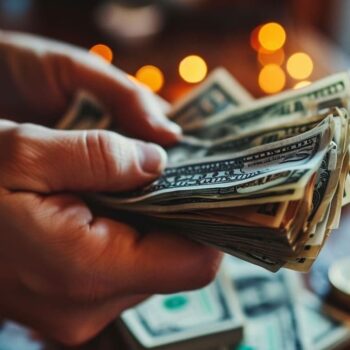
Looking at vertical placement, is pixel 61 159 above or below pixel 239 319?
above

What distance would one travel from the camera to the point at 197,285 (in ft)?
2.30

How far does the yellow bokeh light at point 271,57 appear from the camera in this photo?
1.27m

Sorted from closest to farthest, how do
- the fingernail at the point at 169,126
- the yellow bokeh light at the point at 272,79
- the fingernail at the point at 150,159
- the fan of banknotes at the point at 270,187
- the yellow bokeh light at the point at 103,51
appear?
the fan of banknotes at the point at 270,187 → the fingernail at the point at 150,159 → the fingernail at the point at 169,126 → the yellow bokeh light at the point at 272,79 → the yellow bokeh light at the point at 103,51

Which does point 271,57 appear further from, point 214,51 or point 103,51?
point 103,51

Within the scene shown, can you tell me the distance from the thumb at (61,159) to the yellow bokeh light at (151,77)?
530 mm

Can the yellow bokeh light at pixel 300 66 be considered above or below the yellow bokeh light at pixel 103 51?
above

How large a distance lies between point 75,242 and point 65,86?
37 cm

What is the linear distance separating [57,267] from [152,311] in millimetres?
174

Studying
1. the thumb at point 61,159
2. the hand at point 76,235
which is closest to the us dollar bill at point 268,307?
the hand at point 76,235

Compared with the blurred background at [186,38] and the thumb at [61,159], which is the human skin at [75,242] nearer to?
the thumb at [61,159]

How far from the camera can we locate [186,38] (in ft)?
4.61

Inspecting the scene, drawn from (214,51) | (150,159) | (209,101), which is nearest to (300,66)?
(214,51)

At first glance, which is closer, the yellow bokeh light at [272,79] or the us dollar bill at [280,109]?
the us dollar bill at [280,109]

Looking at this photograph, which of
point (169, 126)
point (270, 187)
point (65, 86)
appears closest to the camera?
point (270, 187)
